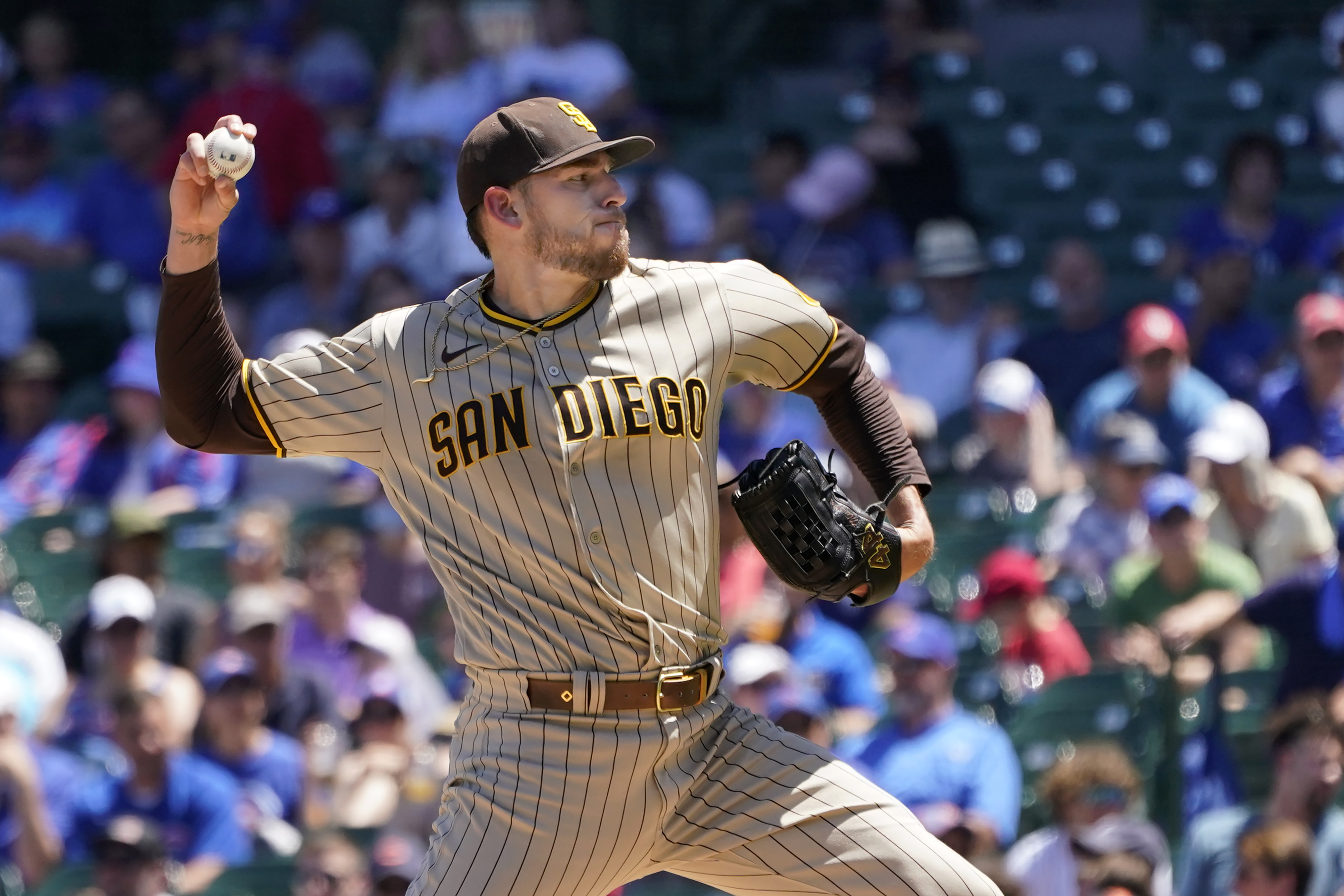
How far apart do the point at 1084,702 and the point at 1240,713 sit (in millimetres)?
469

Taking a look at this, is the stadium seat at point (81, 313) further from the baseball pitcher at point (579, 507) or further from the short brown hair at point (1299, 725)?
the baseball pitcher at point (579, 507)

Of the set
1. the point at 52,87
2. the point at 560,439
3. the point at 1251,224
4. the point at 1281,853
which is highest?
the point at 560,439

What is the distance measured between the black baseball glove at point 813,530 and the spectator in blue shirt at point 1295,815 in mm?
2316

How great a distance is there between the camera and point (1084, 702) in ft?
19.5

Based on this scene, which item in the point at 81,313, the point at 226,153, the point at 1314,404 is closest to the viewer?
the point at 226,153

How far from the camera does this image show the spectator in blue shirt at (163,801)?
5.84m

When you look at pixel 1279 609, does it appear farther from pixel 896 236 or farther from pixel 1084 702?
pixel 896 236

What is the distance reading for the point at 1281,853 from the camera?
4945 mm

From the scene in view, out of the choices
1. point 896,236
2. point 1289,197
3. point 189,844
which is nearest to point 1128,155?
point 1289,197

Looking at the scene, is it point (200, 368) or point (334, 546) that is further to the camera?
point (334, 546)

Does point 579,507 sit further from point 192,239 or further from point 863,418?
point 192,239

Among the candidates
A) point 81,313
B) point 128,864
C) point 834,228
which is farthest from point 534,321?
point 81,313

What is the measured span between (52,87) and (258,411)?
865cm

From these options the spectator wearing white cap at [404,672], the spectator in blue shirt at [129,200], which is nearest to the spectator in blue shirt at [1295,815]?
the spectator wearing white cap at [404,672]
